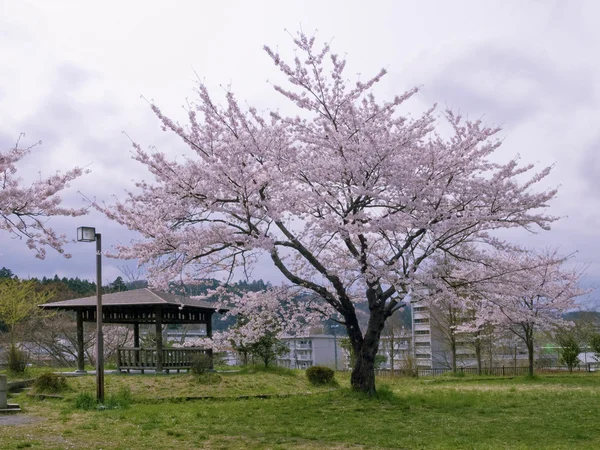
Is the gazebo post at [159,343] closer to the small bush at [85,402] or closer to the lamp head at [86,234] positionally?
the small bush at [85,402]

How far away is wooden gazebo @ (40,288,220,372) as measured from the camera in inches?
714

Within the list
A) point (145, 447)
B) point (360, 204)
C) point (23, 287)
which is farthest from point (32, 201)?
point (23, 287)

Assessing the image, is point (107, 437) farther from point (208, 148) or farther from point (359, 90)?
point (359, 90)

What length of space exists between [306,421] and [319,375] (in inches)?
298

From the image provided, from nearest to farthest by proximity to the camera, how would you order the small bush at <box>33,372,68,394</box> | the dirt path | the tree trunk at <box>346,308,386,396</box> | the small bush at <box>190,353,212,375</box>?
the dirt path → the tree trunk at <box>346,308,386,396</box> → the small bush at <box>33,372,68,394</box> → the small bush at <box>190,353,212,375</box>

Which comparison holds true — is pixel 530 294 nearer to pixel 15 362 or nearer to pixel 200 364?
pixel 200 364

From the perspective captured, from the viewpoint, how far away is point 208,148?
12.1 metres

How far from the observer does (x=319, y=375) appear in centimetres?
1759

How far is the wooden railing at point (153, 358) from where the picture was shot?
1809 cm

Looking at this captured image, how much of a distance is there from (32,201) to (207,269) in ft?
12.3

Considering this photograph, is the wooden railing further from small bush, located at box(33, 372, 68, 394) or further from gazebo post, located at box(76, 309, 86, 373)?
small bush, located at box(33, 372, 68, 394)

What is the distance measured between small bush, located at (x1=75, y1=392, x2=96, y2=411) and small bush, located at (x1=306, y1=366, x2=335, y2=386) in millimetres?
6714

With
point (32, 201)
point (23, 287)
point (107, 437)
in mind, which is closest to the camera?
point (107, 437)

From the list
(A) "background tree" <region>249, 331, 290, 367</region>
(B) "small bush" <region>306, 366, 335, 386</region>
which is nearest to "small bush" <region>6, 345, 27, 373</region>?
(A) "background tree" <region>249, 331, 290, 367</region>
